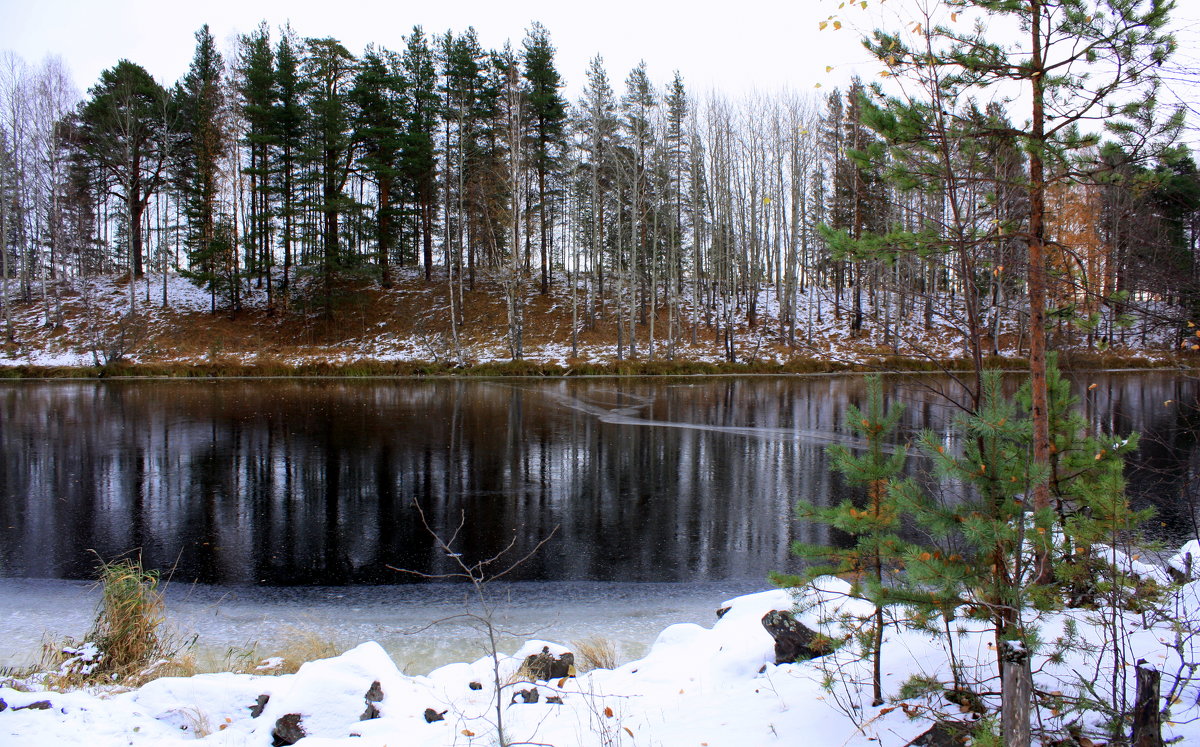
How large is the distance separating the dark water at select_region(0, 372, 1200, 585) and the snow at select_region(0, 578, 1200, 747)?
1867 mm

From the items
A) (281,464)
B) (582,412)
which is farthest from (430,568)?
(582,412)

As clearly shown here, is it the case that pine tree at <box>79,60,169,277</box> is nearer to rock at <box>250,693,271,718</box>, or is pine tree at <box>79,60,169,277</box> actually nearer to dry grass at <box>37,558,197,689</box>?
dry grass at <box>37,558,197,689</box>

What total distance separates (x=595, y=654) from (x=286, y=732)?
84.4 inches

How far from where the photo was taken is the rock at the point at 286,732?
3.81m

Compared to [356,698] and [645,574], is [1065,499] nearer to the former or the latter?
[645,574]

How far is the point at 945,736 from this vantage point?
3104 millimetres

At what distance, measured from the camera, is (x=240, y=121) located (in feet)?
136

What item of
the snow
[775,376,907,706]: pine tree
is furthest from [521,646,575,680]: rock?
[775,376,907,706]: pine tree

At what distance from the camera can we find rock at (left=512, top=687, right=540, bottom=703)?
411cm

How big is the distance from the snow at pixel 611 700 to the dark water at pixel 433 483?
187cm

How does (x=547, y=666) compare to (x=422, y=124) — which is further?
(x=422, y=124)

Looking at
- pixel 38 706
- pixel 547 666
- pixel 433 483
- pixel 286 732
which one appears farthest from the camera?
pixel 433 483

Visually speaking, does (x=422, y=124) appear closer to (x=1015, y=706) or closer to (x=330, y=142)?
(x=330, y=142)

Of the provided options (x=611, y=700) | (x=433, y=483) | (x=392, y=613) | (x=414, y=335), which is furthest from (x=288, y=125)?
(x=611, y=700)
